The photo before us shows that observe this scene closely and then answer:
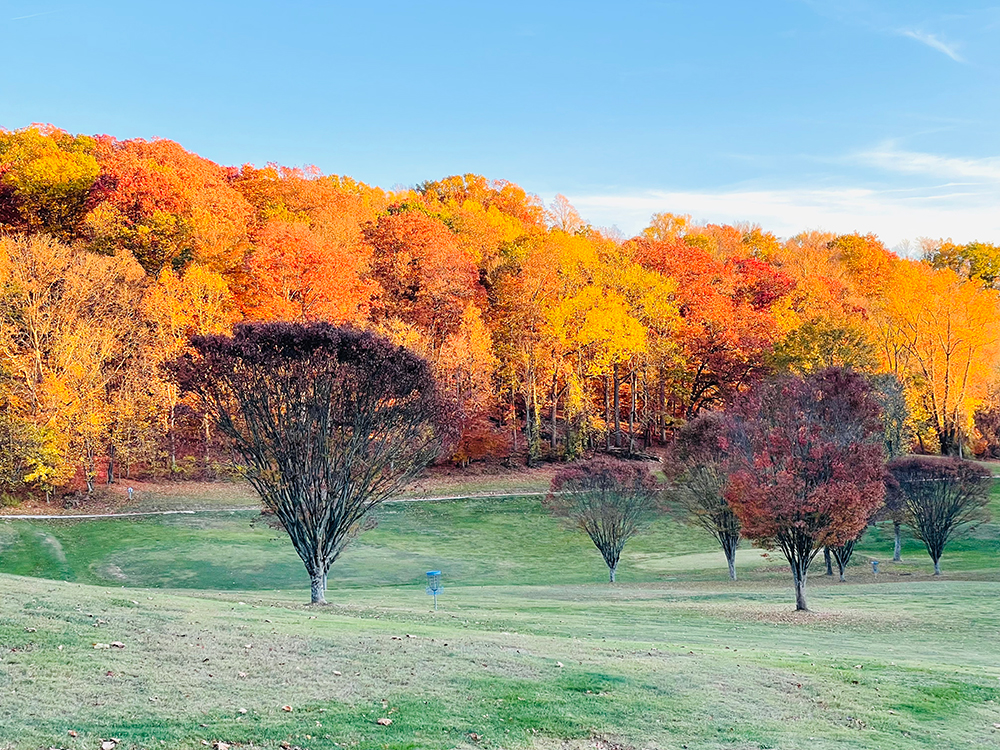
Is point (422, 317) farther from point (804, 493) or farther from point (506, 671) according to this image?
point (506, 671)

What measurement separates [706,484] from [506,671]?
79.2ft

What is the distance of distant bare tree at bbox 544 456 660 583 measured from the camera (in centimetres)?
3538

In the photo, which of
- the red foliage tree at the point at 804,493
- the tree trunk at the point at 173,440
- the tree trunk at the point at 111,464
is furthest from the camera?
the tree trunk at the point at 173,440

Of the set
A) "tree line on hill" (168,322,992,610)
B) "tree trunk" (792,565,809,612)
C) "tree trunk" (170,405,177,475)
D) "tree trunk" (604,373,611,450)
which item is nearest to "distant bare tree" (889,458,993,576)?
"tree line on hill" (168,322,992,610)

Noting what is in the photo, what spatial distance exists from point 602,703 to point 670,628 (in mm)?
9586

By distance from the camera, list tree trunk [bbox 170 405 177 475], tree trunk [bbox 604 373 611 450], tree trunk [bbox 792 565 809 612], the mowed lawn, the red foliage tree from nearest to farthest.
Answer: the mowed lawn, the red foliage tree, tree trunk [bbox 792 565 809 612], tree trunk [bbox 170 405 177 475], tree trunk [bbox 604 373 611 450]

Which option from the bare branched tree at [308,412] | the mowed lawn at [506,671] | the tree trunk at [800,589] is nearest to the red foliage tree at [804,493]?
the tree trunk at [800,589]

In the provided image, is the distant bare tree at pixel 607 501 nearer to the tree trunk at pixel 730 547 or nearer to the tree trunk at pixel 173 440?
the tree trunk at pixel 730 547

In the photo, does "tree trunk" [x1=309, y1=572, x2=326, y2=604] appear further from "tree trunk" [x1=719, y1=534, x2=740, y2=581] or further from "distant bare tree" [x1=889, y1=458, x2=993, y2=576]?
"distant bare tree" [x1=889, y1=458, x2=993, y2=576]

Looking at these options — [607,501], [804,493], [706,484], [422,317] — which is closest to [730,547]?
[706,484]

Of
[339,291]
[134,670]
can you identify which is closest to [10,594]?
[134,670]

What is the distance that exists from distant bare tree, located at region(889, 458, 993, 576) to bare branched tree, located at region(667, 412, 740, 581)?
28.1ft

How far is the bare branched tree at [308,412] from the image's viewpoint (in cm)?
2377

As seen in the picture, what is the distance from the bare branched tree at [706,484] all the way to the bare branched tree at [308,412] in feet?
49.0
